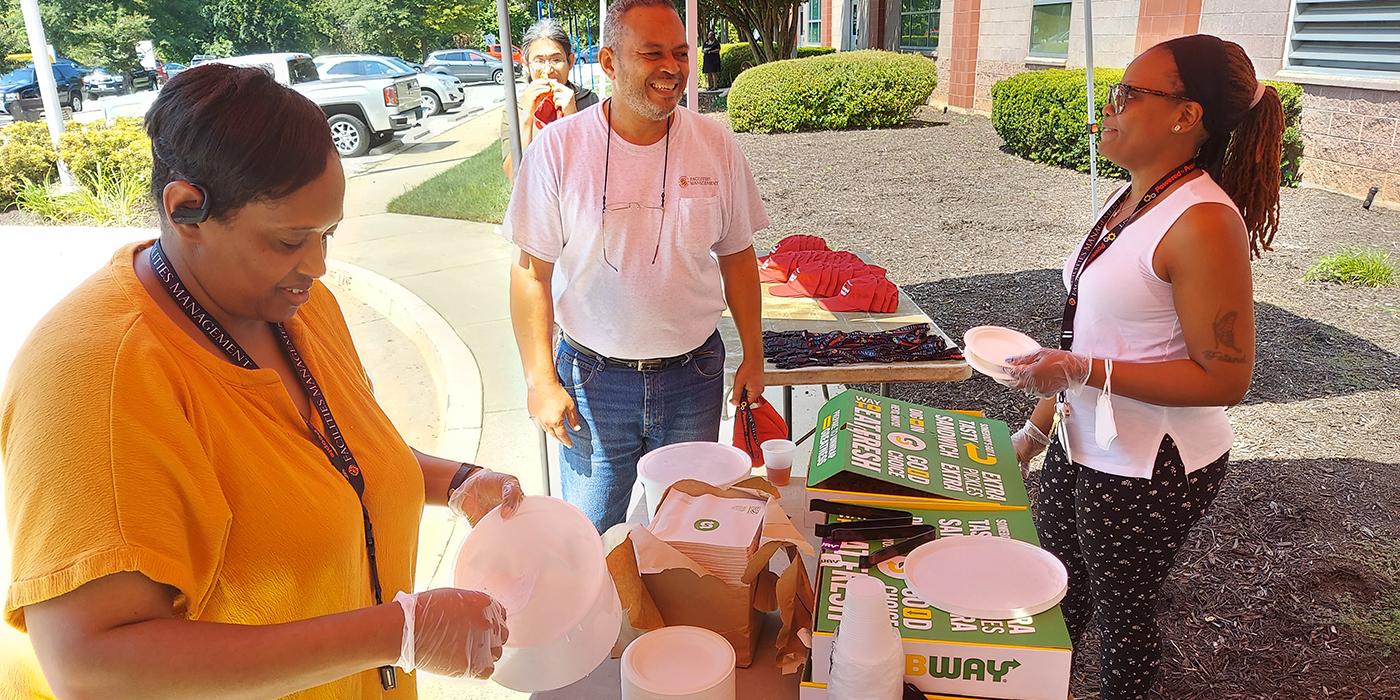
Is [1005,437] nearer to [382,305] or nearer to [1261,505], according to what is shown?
[1261,505]

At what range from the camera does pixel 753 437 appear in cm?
264

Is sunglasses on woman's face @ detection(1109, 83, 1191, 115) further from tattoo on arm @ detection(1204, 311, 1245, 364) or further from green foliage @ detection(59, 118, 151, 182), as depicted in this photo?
green foliage @ detection(59, 118, 151, 182)

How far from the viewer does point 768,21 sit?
764 inches

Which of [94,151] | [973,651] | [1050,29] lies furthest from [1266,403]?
[1050,29]

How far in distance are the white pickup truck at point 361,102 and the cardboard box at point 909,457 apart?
245cm

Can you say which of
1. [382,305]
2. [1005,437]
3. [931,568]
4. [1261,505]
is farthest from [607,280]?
[382,305]

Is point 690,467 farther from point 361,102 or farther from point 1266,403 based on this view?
point 1266,403

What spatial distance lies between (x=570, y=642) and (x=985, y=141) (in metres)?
13.0

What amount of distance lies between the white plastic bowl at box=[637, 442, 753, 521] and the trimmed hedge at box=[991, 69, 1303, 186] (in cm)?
927

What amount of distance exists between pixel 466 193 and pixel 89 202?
2.52 metres

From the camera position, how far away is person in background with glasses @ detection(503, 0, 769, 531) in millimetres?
2342

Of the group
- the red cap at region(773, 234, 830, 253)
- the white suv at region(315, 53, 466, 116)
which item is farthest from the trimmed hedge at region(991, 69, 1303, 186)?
the white suv at region(315, 53, 466, 116)

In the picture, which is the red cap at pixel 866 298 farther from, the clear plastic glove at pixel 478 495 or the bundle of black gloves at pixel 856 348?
the clear plastic glove at pixel 478 495

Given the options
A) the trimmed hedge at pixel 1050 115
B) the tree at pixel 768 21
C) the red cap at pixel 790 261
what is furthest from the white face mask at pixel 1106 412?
the tree at pixel 768 21
